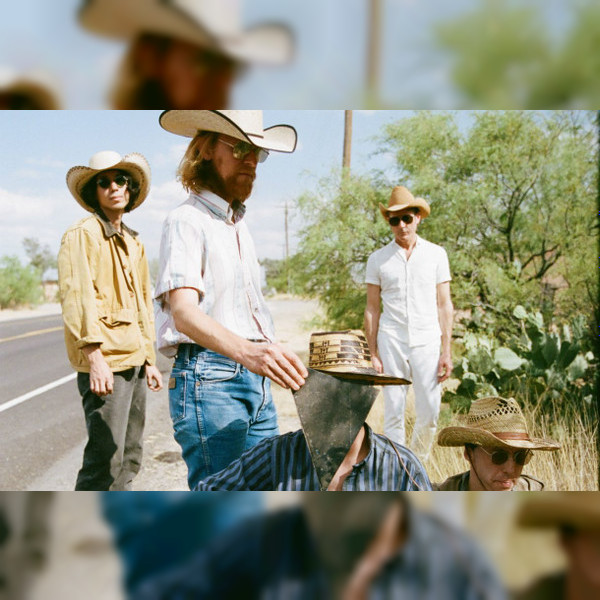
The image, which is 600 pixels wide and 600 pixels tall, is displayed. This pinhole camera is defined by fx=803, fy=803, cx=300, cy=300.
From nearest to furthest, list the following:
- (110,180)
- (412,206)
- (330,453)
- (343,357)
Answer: (330,453) < (343,357) < (110,180) < (412,206)

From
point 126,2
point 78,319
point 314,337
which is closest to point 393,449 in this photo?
point 314,337

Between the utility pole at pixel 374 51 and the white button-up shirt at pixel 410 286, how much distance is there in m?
0.44

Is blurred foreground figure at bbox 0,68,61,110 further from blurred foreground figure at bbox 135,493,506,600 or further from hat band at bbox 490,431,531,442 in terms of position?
hat band at bbox 490,431,531,442

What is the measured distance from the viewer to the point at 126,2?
2195mm

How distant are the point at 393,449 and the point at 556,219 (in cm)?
86

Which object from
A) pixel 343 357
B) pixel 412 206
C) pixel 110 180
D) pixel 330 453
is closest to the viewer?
pixel 330 453

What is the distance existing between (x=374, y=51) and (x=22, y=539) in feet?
5.62

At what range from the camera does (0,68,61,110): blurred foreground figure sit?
2211 millimetres

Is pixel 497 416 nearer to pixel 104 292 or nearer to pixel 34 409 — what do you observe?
pixel 104 292

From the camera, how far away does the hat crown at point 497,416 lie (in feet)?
7.65

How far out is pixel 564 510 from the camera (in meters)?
2.35

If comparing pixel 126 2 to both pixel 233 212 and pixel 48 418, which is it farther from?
pixel 48 418

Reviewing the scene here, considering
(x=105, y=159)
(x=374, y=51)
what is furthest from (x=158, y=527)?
(x=374, y=51)

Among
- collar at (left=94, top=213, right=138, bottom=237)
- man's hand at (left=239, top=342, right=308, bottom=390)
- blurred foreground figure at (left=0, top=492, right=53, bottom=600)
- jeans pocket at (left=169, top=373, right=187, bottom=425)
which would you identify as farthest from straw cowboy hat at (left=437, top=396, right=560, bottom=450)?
blurred foreground figure at (left=0, top=492, right=53, bottom=600)
